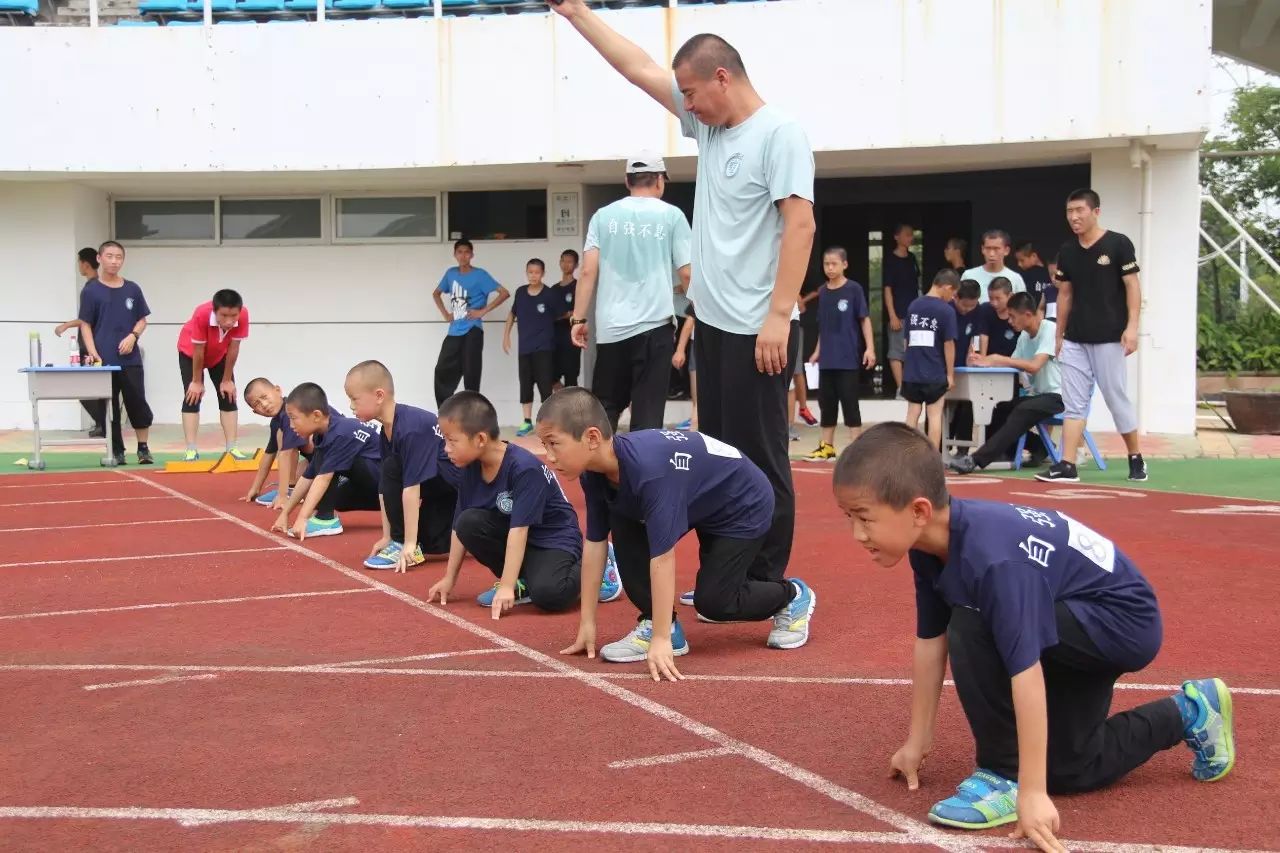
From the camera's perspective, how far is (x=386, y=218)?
59.0 feet

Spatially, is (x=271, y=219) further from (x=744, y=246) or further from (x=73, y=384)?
(x=744, y=246)

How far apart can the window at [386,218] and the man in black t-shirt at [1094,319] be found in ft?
30.8

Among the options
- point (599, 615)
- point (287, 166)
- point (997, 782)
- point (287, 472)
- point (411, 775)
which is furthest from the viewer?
point (287, 166)

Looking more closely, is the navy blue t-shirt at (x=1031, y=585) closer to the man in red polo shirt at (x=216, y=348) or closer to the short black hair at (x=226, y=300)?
the short black hair at (x=226, y=300)

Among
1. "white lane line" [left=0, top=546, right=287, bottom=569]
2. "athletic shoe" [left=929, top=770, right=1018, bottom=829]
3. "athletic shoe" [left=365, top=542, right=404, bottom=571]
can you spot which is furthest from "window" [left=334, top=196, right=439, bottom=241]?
"athletic shoe" [left=929, top=770, right=1018, bottom=829]

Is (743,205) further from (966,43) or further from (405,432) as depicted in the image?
(966,43)

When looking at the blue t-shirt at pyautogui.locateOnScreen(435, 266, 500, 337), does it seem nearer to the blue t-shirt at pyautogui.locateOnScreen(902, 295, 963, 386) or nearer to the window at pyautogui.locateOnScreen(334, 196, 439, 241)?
the window at pyautogui.locateOnScreen(334, 196, 439, 241)

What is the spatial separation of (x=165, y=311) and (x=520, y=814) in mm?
15817

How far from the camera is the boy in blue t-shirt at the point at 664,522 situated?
477 centimetres

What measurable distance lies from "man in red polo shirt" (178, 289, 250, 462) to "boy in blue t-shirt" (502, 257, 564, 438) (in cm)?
431

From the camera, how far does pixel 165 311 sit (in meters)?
18.0

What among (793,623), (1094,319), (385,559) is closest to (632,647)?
(793,623)

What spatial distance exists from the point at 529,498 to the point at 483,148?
412 inches

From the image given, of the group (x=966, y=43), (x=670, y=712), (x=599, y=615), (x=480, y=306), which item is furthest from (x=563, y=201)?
(x=670, y=712)
